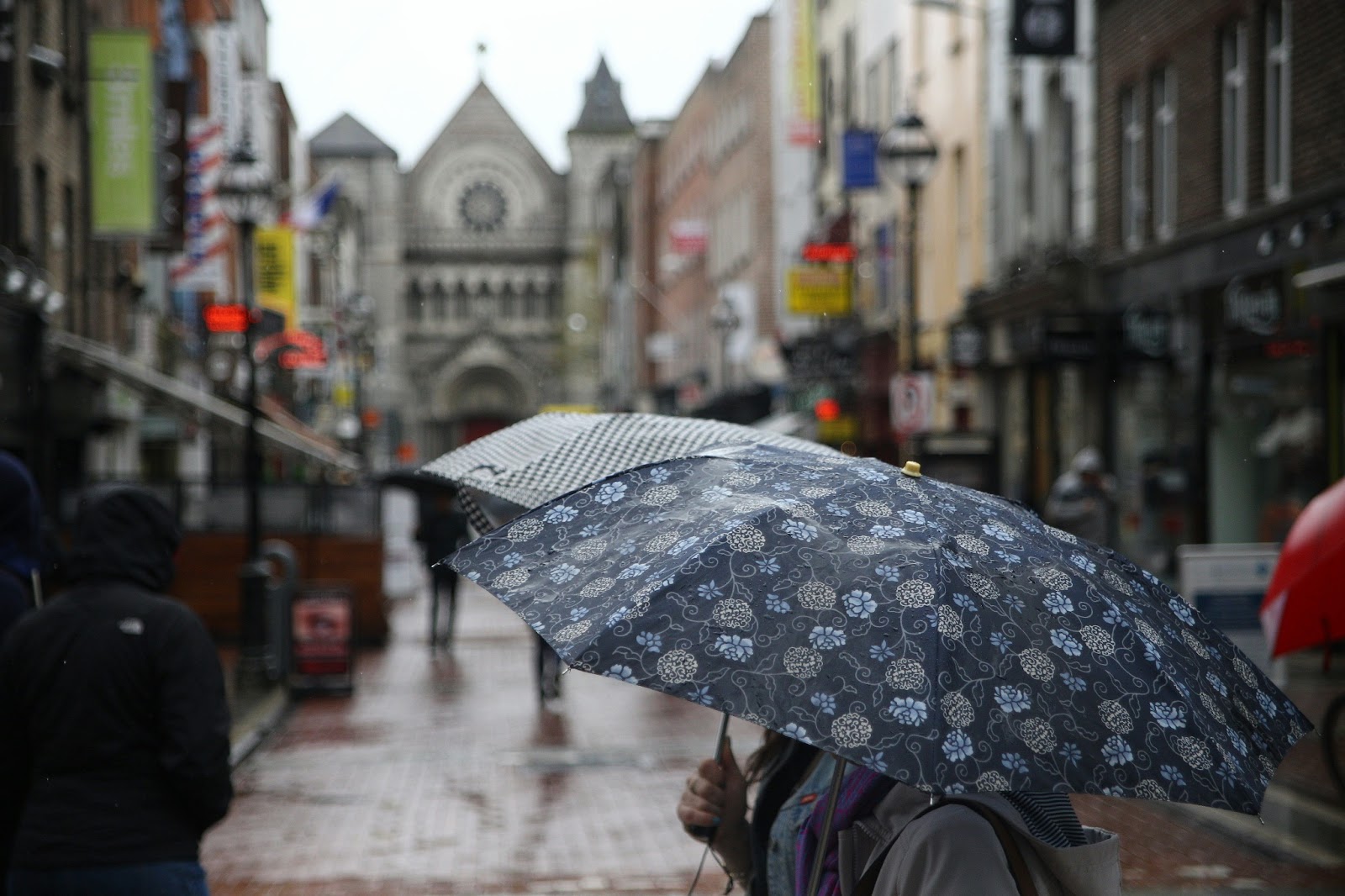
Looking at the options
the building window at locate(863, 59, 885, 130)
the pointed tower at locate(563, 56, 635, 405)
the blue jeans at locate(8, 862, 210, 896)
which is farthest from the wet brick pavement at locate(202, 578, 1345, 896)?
the pointed tower at locate(563, 56, 635, 405)

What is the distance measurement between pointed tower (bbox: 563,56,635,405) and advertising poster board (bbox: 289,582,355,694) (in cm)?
7270

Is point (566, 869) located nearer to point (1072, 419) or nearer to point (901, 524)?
point (901, 524)

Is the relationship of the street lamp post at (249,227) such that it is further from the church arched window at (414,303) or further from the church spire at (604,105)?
the church arched window at (414,303)

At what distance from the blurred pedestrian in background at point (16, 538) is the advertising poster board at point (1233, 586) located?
8435mm

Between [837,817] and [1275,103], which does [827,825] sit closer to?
[837,817]

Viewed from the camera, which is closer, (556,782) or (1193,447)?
(556,782)

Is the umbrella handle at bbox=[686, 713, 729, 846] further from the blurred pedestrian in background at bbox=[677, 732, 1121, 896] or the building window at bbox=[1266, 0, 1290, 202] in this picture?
the building window at bbox=[1266, 0, 1290, 202]

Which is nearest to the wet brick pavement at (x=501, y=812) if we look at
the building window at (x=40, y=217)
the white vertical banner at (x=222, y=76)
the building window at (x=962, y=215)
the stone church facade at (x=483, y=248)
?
the building window at (x=40, y=217)

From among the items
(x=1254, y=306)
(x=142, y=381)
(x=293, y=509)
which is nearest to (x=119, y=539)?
(x=1254, y=306)

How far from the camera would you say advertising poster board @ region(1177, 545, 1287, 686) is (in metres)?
11.9

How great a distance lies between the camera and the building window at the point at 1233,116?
17.9 m

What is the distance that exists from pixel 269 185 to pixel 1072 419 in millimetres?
11022

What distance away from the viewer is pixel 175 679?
427cm

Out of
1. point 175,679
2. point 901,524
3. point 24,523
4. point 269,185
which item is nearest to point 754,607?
point 901,524
